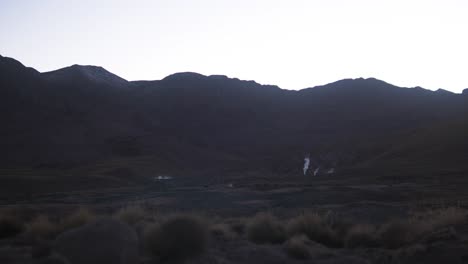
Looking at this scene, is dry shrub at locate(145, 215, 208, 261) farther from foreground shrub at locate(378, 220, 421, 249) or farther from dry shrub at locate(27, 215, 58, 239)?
foreground shrub at locate(378, 220, 421, 249)

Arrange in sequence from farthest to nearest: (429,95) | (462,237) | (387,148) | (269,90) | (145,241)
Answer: (269,90) → (429,95) → (387,148) → (462,237) → (145,241)

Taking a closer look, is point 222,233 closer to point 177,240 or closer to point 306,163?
point 177,240

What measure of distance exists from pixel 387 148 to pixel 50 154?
2407 inches

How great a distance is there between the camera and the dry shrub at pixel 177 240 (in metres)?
16.7

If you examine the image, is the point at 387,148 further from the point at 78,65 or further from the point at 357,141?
the point at 78,65

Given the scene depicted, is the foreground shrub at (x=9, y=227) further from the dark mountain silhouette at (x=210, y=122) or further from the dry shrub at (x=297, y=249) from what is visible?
the dark mountain silhouette at (x=210, y=122)

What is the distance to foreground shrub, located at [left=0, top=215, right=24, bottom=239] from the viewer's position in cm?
2263

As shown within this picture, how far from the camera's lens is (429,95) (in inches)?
7318

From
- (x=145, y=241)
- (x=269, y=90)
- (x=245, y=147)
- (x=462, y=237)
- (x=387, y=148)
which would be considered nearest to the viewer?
(x=145, y=241)

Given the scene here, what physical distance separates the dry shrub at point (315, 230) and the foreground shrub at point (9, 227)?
9.31 meters

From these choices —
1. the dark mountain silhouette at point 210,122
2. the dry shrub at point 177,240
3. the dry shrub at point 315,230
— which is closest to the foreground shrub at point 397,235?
the dry shrub at point 315,230

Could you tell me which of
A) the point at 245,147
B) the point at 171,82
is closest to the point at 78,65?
the point at 171,82

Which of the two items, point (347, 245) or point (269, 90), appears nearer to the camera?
point (347, 245)

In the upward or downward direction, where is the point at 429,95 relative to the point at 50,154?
upward
